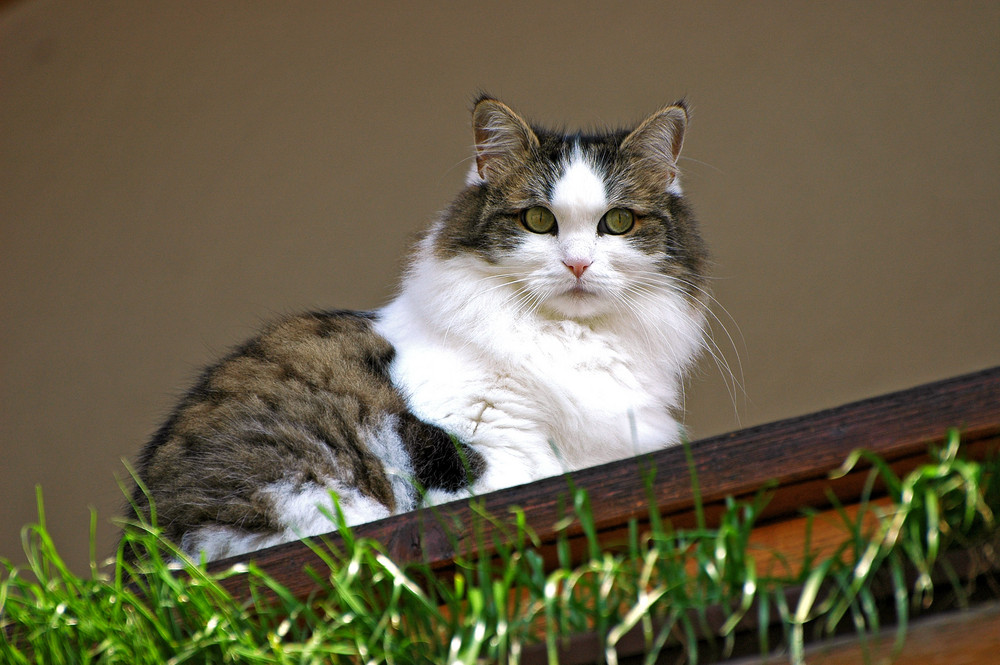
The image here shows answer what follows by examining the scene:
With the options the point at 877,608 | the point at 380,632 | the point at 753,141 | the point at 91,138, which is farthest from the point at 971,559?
the point at 91,138

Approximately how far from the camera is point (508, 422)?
1533 mm

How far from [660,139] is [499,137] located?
12.1 inches

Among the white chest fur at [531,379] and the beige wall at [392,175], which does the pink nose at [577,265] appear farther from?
the beige wall at [392,175]

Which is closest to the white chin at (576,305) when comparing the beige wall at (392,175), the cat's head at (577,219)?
the cat's head at (577,219)

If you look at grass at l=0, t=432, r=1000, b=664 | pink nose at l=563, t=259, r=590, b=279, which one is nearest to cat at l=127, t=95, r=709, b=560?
pink nose at l=563, t=259, r=590, b=279

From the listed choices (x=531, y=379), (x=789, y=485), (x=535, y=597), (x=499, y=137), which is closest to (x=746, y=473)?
(x=789, y=485)

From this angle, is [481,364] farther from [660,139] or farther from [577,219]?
[660,139]

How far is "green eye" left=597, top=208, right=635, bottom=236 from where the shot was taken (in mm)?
1674

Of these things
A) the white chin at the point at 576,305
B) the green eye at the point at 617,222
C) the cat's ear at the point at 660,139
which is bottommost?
the white chin at the point at 576,305

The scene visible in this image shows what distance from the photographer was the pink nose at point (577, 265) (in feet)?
5.18

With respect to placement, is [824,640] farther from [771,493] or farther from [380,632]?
[380,632]

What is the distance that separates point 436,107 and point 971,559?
2.38m

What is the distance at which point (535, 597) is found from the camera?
97 cm

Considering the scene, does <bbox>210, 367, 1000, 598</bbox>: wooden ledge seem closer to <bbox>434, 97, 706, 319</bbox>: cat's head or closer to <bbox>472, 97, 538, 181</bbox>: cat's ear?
<bbox>434, 97, 706, 319</bbox>: cat's head
